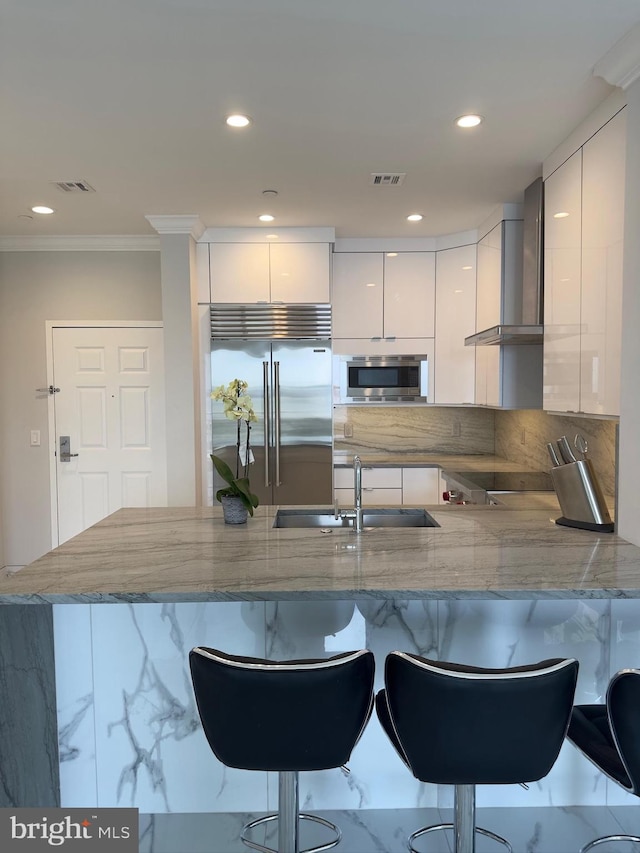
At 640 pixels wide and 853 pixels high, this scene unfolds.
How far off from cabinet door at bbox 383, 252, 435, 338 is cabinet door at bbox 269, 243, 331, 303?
1.78 ft

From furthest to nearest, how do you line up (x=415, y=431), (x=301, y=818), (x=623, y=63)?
(x=415, y=431)
(x=623, y=63)
(x=301, y=818)

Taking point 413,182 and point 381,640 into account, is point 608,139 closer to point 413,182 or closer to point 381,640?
point 413,182

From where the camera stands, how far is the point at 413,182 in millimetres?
3285

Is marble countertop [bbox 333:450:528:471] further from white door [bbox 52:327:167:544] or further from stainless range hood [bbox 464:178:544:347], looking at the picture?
white door [bbox 52:327:167:544]

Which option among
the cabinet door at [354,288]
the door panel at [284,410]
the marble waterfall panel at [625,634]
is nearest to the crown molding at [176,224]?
the door panel at [284,410]

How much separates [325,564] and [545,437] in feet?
8.31

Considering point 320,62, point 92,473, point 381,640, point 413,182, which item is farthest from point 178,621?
point 92,473

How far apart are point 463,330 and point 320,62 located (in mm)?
2568

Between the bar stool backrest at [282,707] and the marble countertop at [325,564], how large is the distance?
264 millimetres

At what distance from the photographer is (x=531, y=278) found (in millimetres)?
3252

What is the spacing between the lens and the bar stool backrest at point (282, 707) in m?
1.39

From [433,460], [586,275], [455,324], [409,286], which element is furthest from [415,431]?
[586,275]

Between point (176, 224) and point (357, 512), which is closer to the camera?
point (357, 512)

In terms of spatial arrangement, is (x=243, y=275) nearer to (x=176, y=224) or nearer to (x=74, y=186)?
(x=176, y=224)
